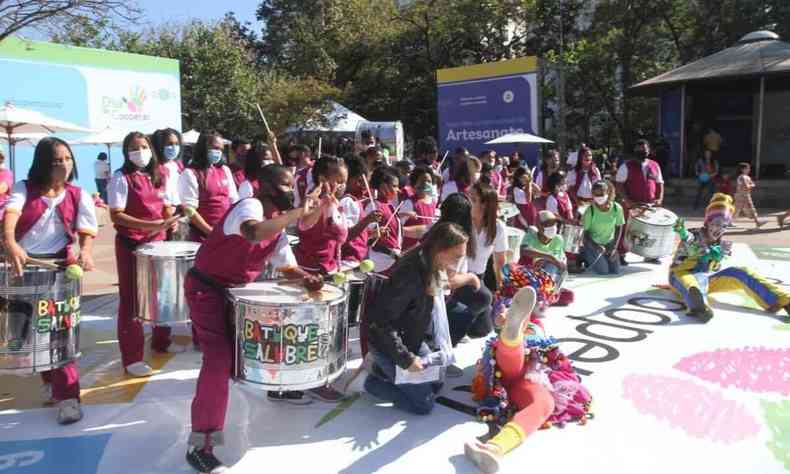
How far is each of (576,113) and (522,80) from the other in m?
8.74

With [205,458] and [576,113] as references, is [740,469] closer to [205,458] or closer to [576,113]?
[205,458]

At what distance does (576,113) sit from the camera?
86.2ft

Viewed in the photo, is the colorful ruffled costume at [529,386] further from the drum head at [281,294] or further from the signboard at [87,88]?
the signboard at [87,88]

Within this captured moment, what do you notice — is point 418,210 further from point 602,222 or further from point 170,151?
point 602,222

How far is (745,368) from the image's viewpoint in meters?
4.58

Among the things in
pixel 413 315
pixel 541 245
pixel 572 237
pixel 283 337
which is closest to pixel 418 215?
pixel 541 245

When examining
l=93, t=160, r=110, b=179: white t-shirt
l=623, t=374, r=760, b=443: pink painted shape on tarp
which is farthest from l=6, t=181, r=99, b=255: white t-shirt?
l=93, t=160, r=110, b=179: white t-shirt

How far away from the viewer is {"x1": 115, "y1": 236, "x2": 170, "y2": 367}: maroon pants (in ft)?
14.2

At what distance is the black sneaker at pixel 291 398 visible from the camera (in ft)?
13.3

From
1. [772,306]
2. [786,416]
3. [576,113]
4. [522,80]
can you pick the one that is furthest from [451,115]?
[786,416]

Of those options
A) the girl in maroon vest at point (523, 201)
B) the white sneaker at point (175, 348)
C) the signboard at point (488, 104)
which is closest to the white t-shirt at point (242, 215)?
the white sneaker at point (175, 348)

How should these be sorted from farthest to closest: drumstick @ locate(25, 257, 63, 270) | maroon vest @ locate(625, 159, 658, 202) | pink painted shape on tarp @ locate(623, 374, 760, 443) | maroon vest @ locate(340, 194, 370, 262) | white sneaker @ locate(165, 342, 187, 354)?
maroon vest @ locate(625, 159, 658, 202)
white sneaker @ locate(165, 342, 187, 354)
maroon vest @ locate(340, 194, 370, 262)
pink painted shape on tarp @ locate(623, 374, 760, 443)
drumstick @ locate(25, 257, 63, 270)

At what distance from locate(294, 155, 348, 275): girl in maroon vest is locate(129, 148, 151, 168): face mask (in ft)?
3.76

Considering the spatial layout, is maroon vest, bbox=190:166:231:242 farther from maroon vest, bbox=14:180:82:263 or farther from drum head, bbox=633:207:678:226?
drum head, bbox=633:207:678:226
